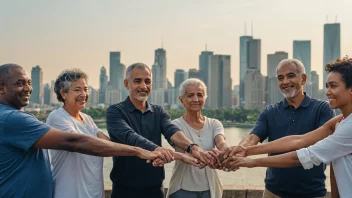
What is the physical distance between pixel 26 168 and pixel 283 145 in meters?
2.02

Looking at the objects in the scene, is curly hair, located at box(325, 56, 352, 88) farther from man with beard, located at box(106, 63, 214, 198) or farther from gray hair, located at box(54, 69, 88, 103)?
gray hair, located at box(54, 69, 88, 103)

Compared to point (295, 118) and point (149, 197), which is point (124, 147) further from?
point (295, 118)

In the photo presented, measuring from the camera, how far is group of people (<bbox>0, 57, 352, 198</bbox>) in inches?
100

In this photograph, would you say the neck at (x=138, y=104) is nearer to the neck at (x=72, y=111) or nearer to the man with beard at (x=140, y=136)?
the man with beard at (x=140, y=136)

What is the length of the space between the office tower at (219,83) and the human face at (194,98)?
310 ft

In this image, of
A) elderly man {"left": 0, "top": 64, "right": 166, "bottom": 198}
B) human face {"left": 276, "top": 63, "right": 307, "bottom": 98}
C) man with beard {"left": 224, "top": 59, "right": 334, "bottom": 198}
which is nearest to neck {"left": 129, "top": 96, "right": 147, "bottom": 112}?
elderly man {"left": 0, "top": 64, "right": 166, "bottom": 198}

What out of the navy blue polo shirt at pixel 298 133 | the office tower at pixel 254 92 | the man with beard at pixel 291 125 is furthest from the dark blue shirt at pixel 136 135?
the office tower at pixel 254 92

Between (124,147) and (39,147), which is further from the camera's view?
(124,147)

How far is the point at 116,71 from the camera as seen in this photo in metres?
144

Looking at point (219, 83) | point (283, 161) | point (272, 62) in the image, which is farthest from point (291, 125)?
point (272, 62)

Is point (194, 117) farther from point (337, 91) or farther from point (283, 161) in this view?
point (337, 91)

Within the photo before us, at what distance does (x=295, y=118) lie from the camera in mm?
3523

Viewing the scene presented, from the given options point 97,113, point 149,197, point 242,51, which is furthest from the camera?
point 242,51

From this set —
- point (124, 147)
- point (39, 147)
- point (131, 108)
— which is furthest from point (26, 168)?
point (131, 108)
